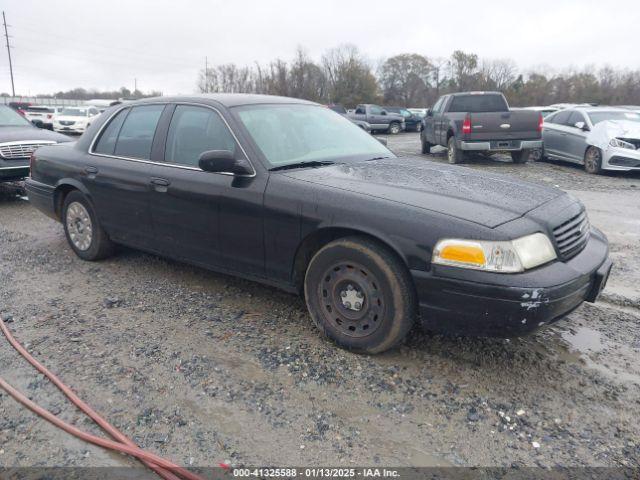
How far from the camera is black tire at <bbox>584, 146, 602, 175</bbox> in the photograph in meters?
10.9

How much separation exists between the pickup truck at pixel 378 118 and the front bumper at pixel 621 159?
1553 cm

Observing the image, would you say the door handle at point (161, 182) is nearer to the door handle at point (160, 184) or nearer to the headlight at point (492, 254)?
the door handle at point (160, 184)

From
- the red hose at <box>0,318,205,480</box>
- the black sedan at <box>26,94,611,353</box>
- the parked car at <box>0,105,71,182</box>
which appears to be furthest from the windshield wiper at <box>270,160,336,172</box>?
the parked car at <box>0,105,71,182</box>

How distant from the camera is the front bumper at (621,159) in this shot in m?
10.4

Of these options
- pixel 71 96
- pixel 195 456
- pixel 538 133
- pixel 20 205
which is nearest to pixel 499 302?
pixel 195 456

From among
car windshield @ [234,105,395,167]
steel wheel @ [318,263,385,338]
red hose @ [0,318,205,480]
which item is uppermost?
car windshield @ [234,105,395,167]

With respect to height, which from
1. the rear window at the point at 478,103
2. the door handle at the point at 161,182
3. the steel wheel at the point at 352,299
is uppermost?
the rear window at the point at 478,103

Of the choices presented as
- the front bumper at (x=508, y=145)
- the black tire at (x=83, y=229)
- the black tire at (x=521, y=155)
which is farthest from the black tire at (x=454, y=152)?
the black tire at (x=83, y=229)

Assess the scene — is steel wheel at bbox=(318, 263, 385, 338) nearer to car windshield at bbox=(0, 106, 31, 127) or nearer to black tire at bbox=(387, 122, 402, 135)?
car windshield at bbox=(0, 106, 31, 127)

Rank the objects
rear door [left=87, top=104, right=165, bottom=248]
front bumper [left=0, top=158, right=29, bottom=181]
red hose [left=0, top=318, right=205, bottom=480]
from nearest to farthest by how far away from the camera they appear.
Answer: red hose [left=0, top=318, right=205, bottom=480]
rear door [left=87, top=104, right=165, bottom=248]
front bumper [left=0, top=158, right=29, bottom=181]

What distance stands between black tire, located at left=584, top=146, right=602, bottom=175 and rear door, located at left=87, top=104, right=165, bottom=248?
9992 mm

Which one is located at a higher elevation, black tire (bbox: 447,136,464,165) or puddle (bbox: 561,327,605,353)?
black tire (bbox: 447,136,464,165)

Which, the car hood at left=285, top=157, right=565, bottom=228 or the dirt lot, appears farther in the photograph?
the car hood at left=285, top=157, right=565, bottom=228

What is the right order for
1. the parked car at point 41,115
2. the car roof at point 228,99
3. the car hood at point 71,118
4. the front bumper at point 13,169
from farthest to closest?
the parked car at point 41,115, the car hood at point 71,118, the front bumper at point 13,169, the car roof at point 228,99
